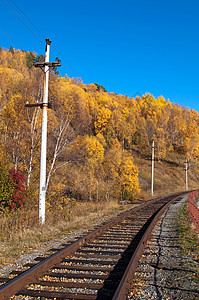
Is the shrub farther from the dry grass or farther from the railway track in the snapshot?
the railway track

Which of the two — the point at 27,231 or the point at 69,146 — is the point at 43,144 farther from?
the point at 69,146

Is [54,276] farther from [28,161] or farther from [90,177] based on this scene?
[90,177]

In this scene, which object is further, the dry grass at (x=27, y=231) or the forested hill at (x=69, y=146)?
the forested hill at (x=69, y=146)

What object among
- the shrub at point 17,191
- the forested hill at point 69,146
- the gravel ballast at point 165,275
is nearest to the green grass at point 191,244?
the gravel ballast at point 165,275

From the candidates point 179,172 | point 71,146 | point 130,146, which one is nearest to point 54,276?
point 71,146

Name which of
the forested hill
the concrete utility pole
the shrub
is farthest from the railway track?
the forested hill

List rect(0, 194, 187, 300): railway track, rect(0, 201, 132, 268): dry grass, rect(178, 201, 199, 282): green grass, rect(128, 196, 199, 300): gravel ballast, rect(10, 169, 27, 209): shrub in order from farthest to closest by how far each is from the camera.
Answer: rect(10, 169, 27, 209): shrub → rect(0, 201, 132, 268): dry grass → rect(178, 201, 199, 282): green grass → rect(128, 196, 199, 300): gravel ballast → rect(0, 194, 187, 300): railway track

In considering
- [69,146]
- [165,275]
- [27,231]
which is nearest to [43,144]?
[27,231]

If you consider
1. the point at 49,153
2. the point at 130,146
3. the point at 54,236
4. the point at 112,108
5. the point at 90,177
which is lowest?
the point at 54,236

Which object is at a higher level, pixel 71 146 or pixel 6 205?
pixel 71 146

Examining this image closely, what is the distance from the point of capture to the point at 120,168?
34.0 m

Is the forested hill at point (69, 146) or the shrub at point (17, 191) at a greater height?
the forested hill at point (69, 146)

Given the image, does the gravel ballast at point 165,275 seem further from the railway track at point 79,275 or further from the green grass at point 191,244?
the railway track at point 79,275

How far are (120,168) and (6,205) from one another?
2246 cm
